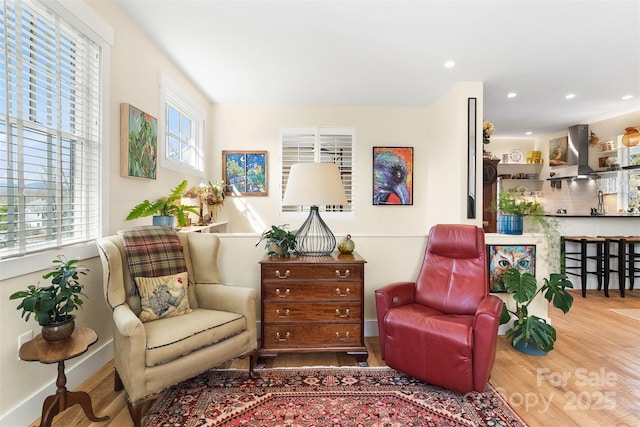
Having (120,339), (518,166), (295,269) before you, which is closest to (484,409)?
(295,269)

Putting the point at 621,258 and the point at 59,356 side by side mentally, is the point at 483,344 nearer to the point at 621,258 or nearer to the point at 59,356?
the point at 59,356

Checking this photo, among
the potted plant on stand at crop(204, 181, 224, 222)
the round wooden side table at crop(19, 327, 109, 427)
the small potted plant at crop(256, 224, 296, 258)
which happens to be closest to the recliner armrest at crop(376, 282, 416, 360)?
the small potted plant at crop(256, 224, 296, 258)

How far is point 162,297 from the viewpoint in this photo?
206 cm

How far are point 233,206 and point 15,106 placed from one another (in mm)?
3210

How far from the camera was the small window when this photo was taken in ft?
10.8

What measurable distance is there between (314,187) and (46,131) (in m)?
1.72

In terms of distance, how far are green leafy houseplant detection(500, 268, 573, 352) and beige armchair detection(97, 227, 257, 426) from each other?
7.01 feet

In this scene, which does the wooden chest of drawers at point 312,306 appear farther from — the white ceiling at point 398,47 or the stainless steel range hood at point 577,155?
the stainless steel range hood at point 577,155

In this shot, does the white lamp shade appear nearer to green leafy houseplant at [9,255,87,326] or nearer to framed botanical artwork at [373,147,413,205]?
green leafy houseplant at [9,255,87,326]

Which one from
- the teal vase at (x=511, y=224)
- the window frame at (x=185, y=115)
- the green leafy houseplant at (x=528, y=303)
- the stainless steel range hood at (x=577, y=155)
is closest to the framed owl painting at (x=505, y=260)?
the teal vase at (x=511, y=224)

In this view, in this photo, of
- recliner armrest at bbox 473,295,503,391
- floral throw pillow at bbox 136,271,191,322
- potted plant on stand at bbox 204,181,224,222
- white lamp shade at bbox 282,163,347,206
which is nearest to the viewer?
recliner armrest at bbox 473,295,503,391

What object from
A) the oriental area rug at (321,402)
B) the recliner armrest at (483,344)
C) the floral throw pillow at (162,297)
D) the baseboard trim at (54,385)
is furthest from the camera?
the floral throw pillow at (162,297)

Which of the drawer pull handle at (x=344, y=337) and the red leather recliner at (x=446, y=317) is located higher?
the red leather recliner at (x=446, y=317)

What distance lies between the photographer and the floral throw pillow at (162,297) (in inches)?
79.1
